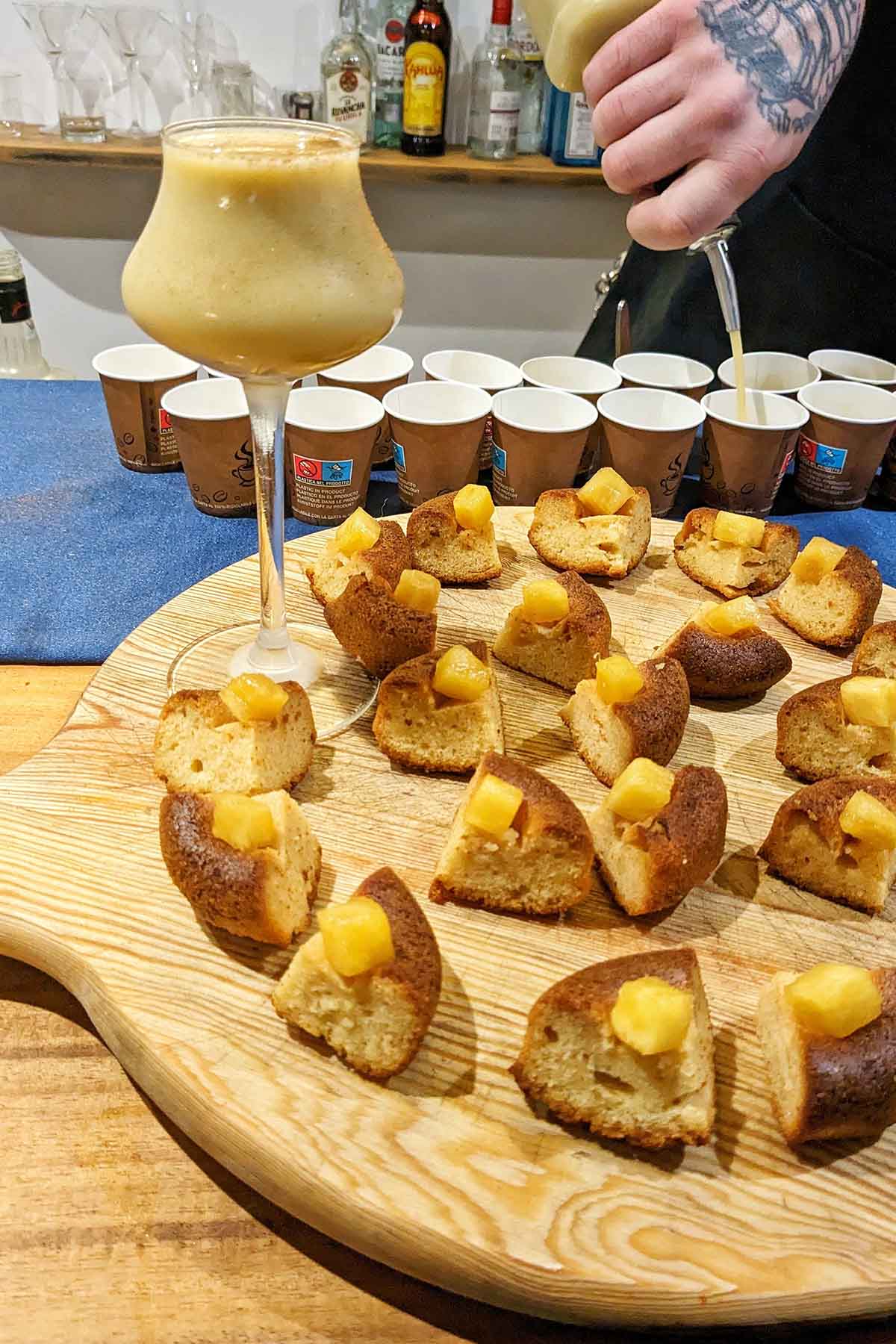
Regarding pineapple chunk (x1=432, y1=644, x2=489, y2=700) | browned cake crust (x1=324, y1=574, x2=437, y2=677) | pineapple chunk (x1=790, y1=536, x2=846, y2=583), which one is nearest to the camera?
pineapple chunk (x1=432, y1=644, x2=489, y2=700)

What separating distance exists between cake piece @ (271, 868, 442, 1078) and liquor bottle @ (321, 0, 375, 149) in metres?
3.67

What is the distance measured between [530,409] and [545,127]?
2435 millimetres

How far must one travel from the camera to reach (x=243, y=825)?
123 centimetres

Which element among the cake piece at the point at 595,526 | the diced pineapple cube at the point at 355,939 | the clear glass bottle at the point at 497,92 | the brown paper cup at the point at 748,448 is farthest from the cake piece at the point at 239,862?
the clear glass bottle at the point at 497,92

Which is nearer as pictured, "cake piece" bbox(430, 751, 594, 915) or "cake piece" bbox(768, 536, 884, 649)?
"cake piece" bbox(430, 751, 594, 915)

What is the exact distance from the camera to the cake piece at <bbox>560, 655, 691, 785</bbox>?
5.04 feet

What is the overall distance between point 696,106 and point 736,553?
0.85 metres

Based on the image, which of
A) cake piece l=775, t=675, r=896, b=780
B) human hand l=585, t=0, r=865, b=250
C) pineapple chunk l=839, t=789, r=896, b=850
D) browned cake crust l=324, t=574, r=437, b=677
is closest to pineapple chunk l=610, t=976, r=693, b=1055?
pineapple chunk l=839, t=789, r=896, b=850

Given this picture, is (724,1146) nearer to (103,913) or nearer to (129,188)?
(103,913)

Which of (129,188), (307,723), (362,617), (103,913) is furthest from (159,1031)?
(129,188)

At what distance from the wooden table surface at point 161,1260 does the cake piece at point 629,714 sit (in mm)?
781

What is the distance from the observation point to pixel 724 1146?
42.6 inches

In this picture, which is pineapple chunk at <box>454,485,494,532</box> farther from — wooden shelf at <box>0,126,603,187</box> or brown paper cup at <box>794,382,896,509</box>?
wooden shelf at <box>0,126,603,187</box>

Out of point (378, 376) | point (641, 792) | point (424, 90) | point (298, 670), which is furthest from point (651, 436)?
point (424, 90)
